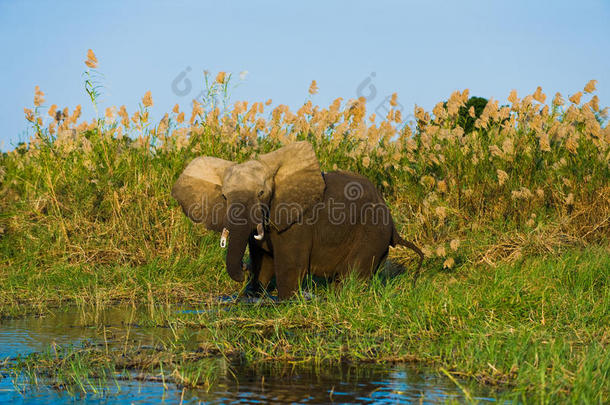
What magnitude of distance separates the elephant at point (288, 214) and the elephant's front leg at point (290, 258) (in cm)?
1

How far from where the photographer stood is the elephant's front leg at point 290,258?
7.84 meters

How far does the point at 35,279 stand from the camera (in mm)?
9156

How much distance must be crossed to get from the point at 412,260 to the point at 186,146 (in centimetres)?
347

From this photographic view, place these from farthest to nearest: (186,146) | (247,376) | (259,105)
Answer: (259,105), (186,146), (247,376)

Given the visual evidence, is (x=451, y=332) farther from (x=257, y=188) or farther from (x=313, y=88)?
(x=313, y=88)

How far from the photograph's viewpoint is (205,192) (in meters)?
7.96

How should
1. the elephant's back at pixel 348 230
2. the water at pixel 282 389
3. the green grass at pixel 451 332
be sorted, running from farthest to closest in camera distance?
the elephant's back at pixel 348 230 → the green grass at pixel 451 332 → the water at pixel 282 389

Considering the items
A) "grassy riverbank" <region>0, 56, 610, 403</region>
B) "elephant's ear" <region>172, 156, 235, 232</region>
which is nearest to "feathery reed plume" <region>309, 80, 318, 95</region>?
"grassy riverbank" <region>0, 56, 610, 403</region>

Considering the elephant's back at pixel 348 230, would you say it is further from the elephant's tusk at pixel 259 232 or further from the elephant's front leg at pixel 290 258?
the elephant's tusk at pixel 259 232

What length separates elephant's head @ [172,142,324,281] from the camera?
741 centimetres

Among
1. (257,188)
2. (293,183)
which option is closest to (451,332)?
(257,188)

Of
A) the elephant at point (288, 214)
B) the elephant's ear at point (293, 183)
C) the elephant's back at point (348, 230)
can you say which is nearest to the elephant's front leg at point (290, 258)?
the elephant at point (288, 214)

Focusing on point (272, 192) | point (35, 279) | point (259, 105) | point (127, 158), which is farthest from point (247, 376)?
point (259, 105)

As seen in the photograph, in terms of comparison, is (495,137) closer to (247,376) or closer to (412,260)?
(412,260)
